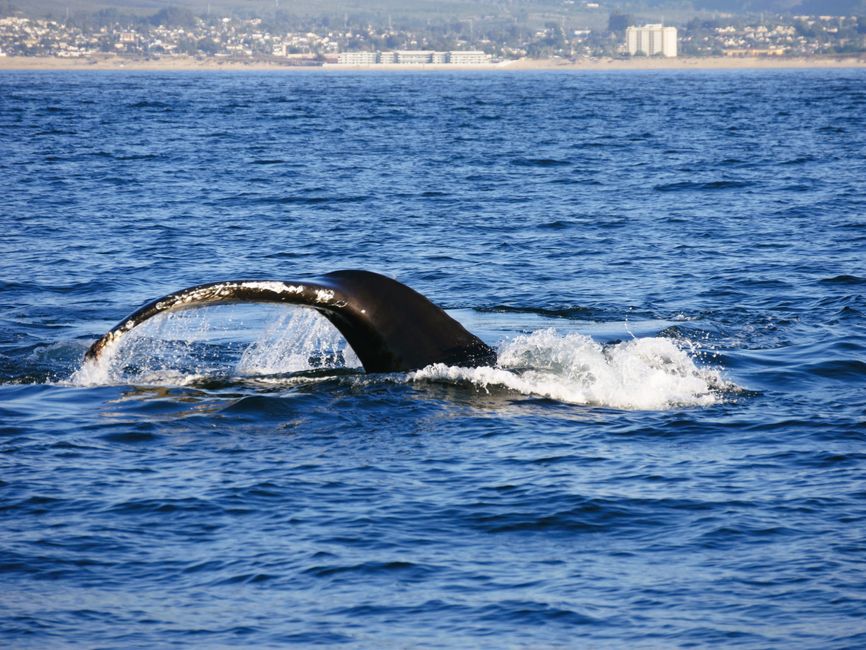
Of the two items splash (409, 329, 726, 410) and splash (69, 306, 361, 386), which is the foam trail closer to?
splash (69, 306, 361, 386)

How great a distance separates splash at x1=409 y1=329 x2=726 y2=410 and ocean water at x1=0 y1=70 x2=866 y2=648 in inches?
1.1

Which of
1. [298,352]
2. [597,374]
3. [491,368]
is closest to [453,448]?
[491,368]

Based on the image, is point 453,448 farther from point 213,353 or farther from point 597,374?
point 213,353

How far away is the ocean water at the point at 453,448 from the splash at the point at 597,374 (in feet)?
0.09

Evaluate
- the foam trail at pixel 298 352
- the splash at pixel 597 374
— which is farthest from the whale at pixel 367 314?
the foam trail at pixel 298 352

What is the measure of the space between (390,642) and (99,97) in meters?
77.9

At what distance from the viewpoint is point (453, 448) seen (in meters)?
9.41

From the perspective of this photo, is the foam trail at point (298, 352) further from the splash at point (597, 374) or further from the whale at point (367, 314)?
the splash at point (597, 374)

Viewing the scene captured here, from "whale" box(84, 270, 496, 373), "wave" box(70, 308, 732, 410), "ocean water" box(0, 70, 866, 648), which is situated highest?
"whale" box(84, 270, 496, 373)

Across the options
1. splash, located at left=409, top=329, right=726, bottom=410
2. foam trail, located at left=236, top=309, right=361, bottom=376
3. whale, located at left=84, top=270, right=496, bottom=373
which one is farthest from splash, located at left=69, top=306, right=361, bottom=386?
splash, located at left=409, top=329, right=726, bottom=410

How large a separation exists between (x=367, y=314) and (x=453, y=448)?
1227 mm

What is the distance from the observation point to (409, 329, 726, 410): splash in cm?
1066

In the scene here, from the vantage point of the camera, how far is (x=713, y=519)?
802cm

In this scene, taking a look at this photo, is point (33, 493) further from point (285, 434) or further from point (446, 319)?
point (446, 319)
